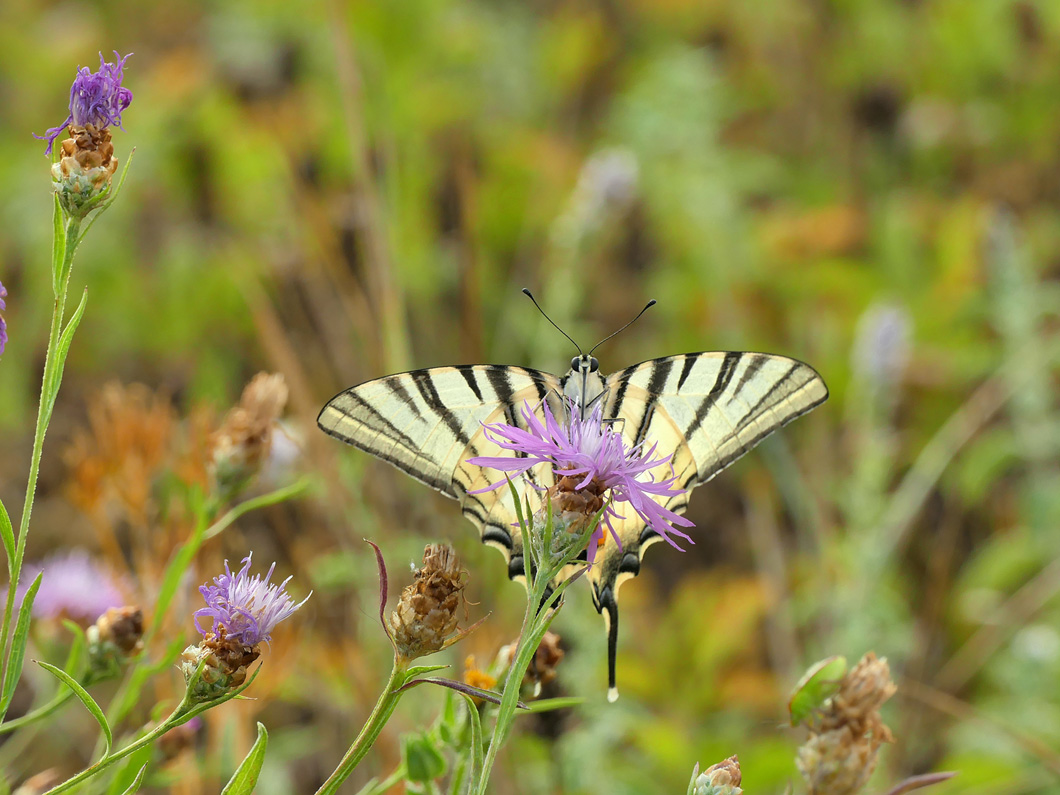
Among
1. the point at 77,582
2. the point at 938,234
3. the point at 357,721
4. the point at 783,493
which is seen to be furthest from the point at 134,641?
the point at 938,234

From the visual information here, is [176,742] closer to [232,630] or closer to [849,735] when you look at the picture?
[232,630]

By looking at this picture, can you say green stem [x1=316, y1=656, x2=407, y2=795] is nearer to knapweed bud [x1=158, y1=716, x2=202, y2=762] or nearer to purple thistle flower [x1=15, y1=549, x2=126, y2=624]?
knapweed bud [x1=158, y1=716, x2=202, y2=762]

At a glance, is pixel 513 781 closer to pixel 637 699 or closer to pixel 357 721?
pixel 357 721

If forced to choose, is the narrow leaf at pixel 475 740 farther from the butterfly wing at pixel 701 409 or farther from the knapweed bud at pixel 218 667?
the butterfly wing at pixel 701 409

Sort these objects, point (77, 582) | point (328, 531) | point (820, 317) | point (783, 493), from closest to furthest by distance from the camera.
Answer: point (77, 582) → point (328, 531) → point (783, 493) → point (820, 317)

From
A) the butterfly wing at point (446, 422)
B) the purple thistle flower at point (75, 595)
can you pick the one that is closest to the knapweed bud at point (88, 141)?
the butterfly wing at point (446, 422)

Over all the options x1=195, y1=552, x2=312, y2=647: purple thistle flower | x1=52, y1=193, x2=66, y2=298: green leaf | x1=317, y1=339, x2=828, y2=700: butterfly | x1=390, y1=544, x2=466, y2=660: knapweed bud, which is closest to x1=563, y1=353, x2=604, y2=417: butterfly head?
x1=317, y1=339, x2=828, y2=700: butterfly

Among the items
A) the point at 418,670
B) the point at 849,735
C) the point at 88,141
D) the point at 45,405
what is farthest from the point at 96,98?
the point at 849,735
